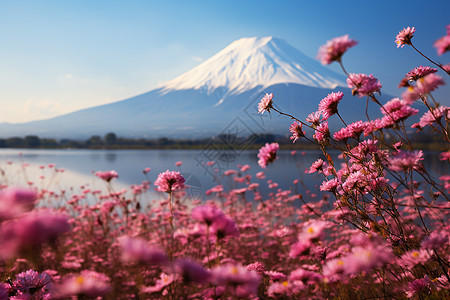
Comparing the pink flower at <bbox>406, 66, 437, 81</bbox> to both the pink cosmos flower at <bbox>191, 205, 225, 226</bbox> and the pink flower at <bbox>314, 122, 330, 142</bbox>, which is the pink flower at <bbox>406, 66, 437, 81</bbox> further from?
the pink cosmos flower at <bbox>191, 205, 225, 226</bbox>

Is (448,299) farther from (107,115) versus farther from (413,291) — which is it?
(107,115)

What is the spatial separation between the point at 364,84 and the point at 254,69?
82.7 m

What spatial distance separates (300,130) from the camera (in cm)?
148

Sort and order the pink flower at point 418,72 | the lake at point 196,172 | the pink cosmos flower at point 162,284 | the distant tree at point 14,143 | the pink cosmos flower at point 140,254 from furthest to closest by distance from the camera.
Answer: the distant tree at point 14,143 < the lake at point 196,172 < the pink flower at point 418,72 < the pink cosmos flower at point 162,284 < the pink cosmos flower at point 140,254

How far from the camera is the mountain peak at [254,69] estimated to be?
233 ft

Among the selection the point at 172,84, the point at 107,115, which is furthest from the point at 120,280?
the point at 107,115

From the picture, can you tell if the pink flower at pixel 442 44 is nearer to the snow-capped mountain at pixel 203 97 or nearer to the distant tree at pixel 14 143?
the snow-capped mountain at pixel 203 97

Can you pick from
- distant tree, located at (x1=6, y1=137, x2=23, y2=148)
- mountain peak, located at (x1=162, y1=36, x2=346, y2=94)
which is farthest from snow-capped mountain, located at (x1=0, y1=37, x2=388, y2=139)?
distant tree, located at (x1=6, y1=137, x2=23, y2=148)

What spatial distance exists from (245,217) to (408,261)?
12.6 ft

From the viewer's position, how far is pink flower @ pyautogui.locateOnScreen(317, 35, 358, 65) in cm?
113

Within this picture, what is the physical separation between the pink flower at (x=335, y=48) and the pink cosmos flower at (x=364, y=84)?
15 cm

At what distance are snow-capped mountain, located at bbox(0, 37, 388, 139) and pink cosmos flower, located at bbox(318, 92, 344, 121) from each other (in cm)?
5410

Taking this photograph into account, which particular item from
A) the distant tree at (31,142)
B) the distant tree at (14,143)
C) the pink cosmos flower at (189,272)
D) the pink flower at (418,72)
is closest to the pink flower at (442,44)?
the pink flower at (418,72)

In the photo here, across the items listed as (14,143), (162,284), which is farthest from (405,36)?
(14,143)
